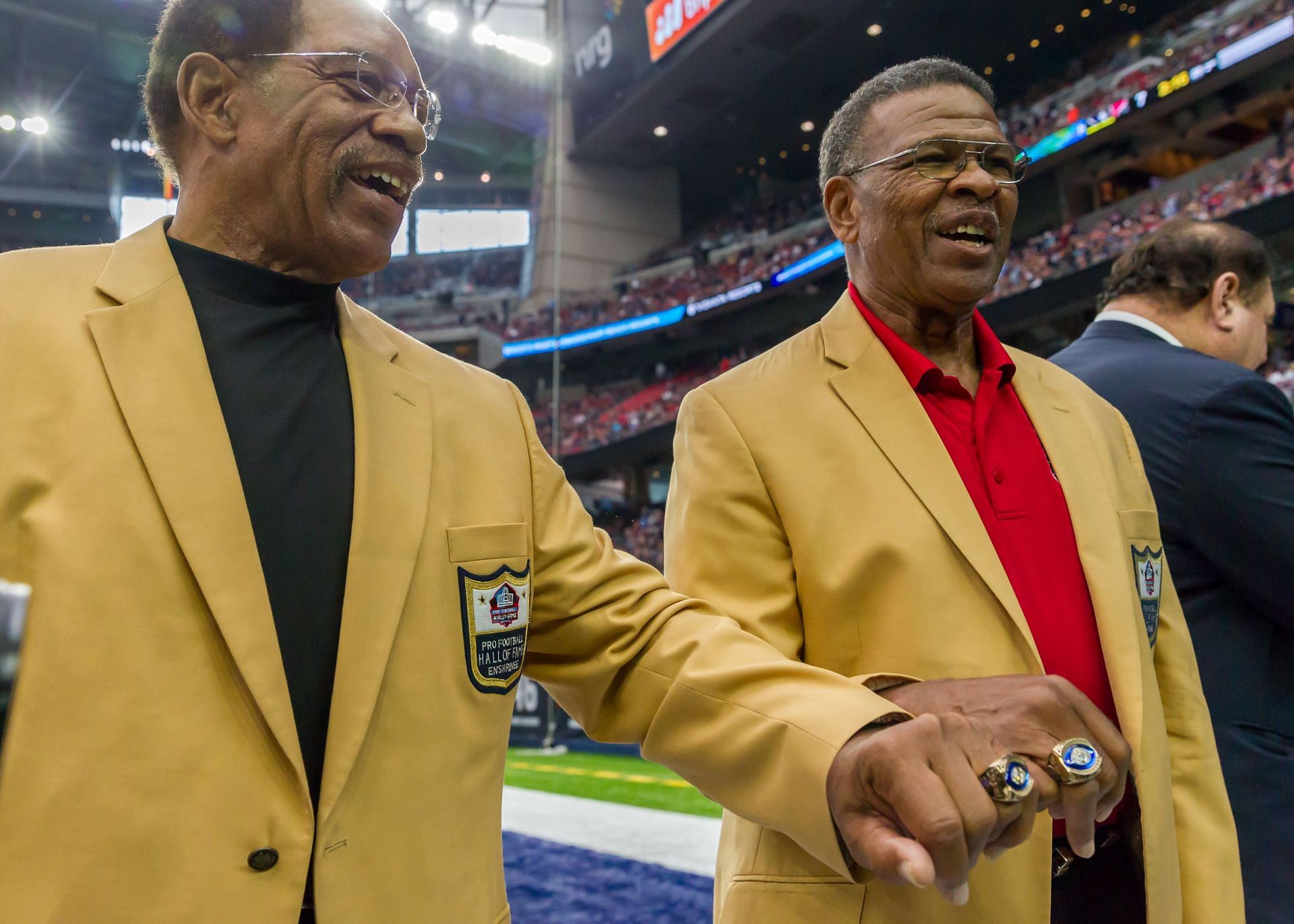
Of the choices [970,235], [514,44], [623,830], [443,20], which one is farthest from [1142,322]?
[514,44]

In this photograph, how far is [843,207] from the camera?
160 cm

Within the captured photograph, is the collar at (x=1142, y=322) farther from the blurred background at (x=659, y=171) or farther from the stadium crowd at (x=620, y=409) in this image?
the stadium crowd at (x=620, y=409)

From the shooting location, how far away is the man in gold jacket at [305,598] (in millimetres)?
840

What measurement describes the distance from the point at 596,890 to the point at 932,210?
8.56 ft

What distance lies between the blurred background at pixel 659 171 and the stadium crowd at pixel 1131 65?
0.07 metres

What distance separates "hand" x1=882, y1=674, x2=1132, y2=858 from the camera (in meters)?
0.85

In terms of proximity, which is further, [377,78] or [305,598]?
[377,78]

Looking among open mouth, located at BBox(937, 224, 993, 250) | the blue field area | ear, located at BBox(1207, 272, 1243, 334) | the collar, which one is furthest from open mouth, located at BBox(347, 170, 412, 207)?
the blue field area

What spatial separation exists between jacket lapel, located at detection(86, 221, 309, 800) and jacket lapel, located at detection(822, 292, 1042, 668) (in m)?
0.80

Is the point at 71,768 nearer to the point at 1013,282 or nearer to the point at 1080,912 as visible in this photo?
the point at 1080,912

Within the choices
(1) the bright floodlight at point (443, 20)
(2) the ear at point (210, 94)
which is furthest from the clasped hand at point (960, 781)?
(1) the bright floodlight at point (443, 20)

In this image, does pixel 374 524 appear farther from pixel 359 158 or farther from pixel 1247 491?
pixel 1247 491

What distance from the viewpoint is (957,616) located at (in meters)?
1.17

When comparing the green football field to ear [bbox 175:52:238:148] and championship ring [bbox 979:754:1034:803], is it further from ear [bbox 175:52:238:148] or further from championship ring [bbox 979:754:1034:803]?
championship ring [bbox 979:754:1034:803]
